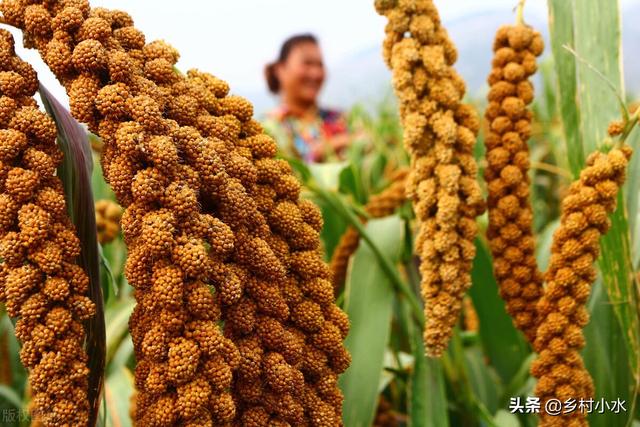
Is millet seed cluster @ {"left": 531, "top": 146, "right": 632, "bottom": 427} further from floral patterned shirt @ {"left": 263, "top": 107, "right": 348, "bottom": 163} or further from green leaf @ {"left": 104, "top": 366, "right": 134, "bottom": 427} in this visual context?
floral patterned shirt @ {"left": 263, "top": 107, "right": 348, "bottom": 163}

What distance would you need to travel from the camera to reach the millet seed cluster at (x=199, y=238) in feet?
2.34

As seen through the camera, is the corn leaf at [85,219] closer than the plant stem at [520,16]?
Yes

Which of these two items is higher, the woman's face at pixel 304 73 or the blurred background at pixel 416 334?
the woman's face at pixel 304 73

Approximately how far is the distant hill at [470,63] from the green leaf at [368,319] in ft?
8.13

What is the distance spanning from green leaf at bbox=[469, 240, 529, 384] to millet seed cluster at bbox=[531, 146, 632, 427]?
56 cm

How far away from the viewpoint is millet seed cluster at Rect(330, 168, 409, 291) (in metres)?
1.63

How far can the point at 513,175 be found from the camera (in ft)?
3.70

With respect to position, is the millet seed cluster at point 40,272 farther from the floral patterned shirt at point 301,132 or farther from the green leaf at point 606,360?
the floral patterned shirt at point 301,132

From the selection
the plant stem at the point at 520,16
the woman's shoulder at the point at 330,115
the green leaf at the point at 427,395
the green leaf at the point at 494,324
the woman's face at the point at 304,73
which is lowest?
the green leaf at the point at 427,395

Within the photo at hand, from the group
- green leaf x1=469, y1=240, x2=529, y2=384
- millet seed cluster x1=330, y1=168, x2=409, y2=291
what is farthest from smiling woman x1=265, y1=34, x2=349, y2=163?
green leaf x1=469, y1=240, x2=529, y2=384

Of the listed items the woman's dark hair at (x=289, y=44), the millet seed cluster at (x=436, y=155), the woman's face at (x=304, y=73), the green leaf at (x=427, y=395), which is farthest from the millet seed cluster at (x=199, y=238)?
the woman's dark hair at (x=289, y=44)

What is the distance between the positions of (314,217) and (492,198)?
1.31 ft

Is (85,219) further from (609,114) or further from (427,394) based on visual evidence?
(609,114)

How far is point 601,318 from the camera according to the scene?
143 centimetres
